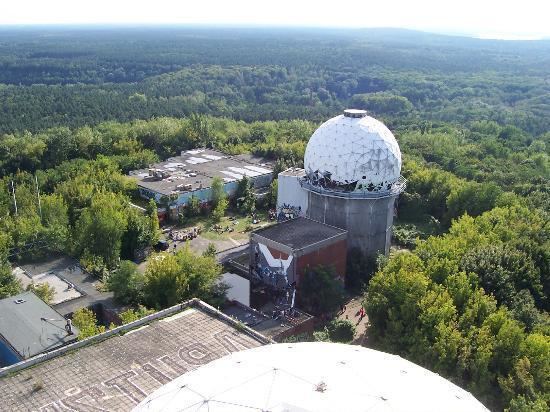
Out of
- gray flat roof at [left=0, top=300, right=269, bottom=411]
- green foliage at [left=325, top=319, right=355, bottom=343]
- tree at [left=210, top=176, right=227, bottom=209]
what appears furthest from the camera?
tree at [left=210, top=176, right=227, bottom=209]

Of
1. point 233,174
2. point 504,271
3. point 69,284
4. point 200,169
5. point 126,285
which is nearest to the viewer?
point 126,285

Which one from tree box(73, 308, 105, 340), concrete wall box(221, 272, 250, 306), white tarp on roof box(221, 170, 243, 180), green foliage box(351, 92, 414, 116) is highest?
tree box(73, 308, 105, 340)

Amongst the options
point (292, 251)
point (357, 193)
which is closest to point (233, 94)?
point (357, 193)

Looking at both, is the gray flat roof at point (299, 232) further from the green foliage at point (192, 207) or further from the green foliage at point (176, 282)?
the green foliage at point (192, 207)

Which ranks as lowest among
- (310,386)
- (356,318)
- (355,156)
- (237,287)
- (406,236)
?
(406,236)

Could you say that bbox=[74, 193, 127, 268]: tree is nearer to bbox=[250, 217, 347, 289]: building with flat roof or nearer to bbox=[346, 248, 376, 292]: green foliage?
bbox=[250, 217, 347, 289]: building with flat roof

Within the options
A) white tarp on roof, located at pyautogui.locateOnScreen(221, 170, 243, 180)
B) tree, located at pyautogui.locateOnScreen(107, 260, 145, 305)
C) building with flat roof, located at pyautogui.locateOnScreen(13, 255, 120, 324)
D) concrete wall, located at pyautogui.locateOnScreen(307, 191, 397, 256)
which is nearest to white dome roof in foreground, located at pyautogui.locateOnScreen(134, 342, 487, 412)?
tree, located at pyautogui.locateOnScreen(107, 260, 145, 305)

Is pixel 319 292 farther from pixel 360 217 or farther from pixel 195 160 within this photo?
pixel 195 160
